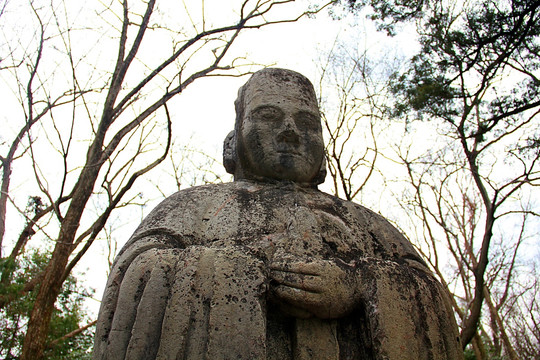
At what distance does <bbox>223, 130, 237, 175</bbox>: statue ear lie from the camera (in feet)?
12.2

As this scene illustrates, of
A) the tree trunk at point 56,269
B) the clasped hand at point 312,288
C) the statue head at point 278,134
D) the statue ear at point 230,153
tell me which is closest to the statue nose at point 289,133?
the statue head at point 278,134

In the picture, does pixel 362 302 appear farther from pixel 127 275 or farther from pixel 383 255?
pixel 127 275

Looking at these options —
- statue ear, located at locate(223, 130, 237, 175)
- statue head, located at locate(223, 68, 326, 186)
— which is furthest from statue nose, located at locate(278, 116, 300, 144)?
statue ear, located at locate(223, 130, 237, 175)

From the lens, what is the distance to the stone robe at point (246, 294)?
2311mm

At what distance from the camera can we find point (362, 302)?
8.64 ft

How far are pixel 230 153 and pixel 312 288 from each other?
1.62 metres

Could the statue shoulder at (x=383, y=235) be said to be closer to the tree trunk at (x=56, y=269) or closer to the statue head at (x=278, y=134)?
the statue head at (x=278, y=134)

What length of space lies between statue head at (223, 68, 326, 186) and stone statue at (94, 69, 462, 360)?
15 cm

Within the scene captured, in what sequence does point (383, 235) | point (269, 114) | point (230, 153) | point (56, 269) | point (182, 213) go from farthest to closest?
1. point (56, 269)
2. point (230, 153)
3. point (269, 114)
4. point (383, 235)
5. point (182, 213)

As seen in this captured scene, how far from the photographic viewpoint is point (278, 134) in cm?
339

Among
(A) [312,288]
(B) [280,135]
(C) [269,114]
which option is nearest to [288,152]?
(B) [280,135]

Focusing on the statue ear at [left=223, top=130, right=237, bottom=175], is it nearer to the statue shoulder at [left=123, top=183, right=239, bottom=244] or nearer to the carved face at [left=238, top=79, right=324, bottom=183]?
the carved face at [left=238, top=79, right=324, bottom=183]

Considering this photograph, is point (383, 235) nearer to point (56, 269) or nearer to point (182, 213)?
point (182, 213)

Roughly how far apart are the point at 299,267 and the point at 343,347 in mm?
569
